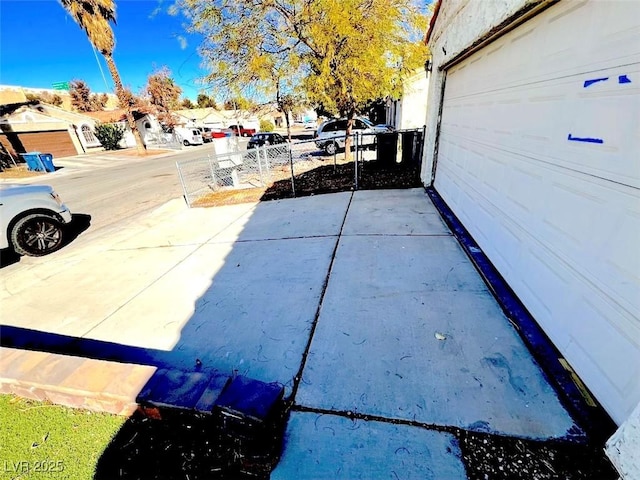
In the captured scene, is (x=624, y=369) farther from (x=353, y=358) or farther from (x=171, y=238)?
(x=171, y=238)

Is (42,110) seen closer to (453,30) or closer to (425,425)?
(453,30)

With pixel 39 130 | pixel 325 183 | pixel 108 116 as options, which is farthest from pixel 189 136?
pixel 325 183

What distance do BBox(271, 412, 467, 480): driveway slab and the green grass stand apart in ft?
3.92

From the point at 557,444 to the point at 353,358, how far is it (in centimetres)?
127

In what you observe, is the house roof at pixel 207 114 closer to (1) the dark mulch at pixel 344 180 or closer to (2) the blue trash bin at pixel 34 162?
(2) the blue trash bin at pixel 34 162

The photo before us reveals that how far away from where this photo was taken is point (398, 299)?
2.87 metres

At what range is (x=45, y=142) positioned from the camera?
78.8 ft

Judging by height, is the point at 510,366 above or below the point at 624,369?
below

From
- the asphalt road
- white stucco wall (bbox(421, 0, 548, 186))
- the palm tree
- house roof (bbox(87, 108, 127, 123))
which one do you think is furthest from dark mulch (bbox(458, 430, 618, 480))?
house roof (bbox(87, 108, 127, 123))

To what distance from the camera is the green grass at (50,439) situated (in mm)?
1693

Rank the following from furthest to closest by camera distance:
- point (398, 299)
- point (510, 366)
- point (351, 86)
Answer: point (351, 86)
point (398, 299)
point (510, 366)

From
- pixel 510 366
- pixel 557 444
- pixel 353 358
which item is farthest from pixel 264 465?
pixel 510 366

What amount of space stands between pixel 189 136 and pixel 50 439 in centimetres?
3934

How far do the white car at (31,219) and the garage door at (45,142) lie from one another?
79.5 ft
